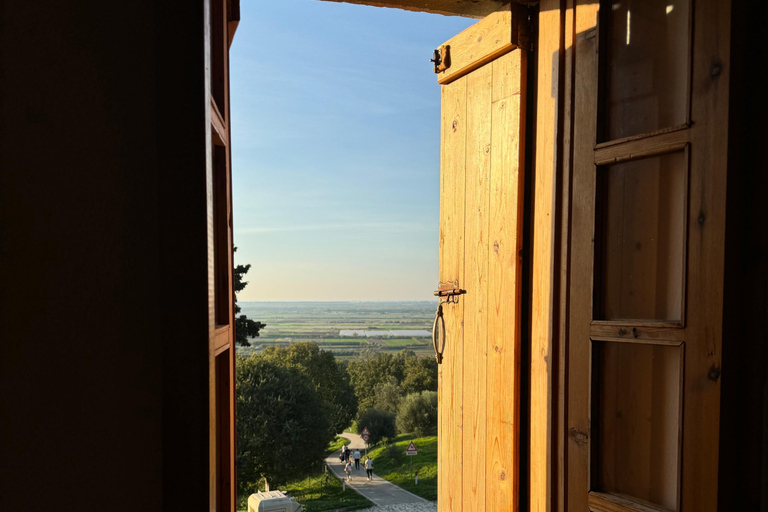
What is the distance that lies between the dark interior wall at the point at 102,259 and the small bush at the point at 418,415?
13881mm

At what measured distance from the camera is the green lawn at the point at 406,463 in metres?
13.6

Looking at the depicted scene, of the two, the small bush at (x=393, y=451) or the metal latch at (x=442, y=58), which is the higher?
the metal latch at (x=442, y=58)

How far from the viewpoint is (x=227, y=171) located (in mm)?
1137

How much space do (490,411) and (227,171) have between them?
1.22 metres

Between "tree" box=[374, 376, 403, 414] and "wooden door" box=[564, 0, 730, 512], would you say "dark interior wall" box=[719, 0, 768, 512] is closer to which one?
"wooden door" box=[564, 0, 730, 512]

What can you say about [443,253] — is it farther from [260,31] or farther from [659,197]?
[260,31]

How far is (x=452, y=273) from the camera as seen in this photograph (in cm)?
215

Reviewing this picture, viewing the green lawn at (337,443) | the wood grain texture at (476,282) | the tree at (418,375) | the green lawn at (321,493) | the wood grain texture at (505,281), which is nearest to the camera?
the wood grain texture at (505,281)

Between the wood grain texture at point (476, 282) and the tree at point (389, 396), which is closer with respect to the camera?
the wood grain texture at point (476, 282)

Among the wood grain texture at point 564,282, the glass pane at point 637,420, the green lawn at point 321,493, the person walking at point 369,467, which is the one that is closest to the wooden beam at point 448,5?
the wood grain texture at point 564,282

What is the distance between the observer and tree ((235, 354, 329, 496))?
12.1 meters

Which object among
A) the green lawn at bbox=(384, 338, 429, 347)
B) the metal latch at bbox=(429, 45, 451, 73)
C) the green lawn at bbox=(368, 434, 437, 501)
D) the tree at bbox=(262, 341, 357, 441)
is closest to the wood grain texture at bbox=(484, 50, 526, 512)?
the metal latch at bbox=(429, 45, 451, 73)

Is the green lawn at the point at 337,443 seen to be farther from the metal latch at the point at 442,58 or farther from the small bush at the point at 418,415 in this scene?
the metal latch at the point at 442,58

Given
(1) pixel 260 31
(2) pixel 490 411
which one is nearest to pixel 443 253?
(2) pixel 490 411
